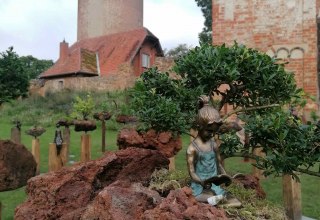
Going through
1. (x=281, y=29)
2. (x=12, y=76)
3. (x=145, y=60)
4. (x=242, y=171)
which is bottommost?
(x=242, y=171)

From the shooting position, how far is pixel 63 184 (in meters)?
3.90

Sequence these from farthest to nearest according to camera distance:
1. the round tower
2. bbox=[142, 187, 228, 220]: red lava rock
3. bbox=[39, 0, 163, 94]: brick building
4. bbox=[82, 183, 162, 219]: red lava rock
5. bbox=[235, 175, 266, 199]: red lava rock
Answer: the round tower < bbox=[39, 0, 163, 94]: brick building < bbox=[235, 175, 266, 199]: red lava rock < bbox=[82, 183, 162, 219]: red lava rock < bbox=[142, 187, 228, 220]: red lava rock

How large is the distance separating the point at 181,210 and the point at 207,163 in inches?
32.6

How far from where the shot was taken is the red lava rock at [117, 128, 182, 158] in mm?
6242

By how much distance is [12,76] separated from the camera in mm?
8430

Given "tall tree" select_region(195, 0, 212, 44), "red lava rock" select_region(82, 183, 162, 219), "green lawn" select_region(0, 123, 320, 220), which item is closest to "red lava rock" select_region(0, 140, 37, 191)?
"green lawn" select_region(0, 123, 320, 220)

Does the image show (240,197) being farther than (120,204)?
Yes

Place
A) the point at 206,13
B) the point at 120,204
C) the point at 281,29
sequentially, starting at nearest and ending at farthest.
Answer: the point at 120,204 < the point at 281,29 < the point at 206,13

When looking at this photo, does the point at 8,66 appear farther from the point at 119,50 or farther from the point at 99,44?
the point at 99,44

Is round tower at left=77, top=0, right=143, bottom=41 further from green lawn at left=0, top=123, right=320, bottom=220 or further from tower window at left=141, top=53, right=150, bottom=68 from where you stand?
green lawn at left=0, top=123, right=320, bottom=220

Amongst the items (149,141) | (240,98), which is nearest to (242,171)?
(149,141)

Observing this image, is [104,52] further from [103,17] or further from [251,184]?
[251,184]

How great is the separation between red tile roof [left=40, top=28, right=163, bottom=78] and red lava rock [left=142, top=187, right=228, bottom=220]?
75.3 feet

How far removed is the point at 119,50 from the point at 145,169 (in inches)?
923
